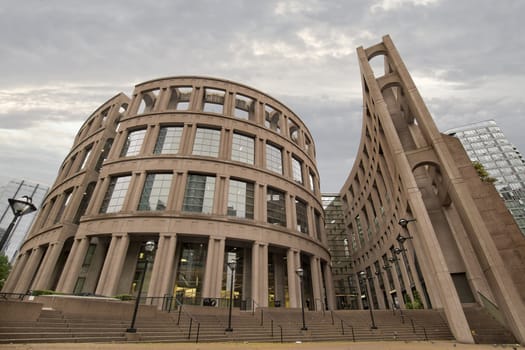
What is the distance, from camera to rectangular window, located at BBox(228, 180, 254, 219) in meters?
27.0

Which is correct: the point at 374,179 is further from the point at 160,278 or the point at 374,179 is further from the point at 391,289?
the point at 160,278

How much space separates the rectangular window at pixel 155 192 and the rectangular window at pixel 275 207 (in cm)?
1133

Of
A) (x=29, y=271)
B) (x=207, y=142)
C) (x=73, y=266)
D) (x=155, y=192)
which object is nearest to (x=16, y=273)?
(x=29, y=271)

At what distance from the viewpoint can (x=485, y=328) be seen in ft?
52.0

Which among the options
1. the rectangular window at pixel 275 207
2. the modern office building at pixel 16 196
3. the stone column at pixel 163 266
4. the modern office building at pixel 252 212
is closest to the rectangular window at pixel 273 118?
the modern office building at pixel 252 212

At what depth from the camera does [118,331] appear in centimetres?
1204

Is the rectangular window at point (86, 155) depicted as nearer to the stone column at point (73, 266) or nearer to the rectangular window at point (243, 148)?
the stone column at point (73, 266)

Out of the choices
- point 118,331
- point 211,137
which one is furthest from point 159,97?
point 118,331

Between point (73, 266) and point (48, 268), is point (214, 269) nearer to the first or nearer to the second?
point (73, 266)

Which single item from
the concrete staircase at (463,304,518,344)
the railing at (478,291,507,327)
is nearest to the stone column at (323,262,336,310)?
the concrete staircase at (463,304,518,344)

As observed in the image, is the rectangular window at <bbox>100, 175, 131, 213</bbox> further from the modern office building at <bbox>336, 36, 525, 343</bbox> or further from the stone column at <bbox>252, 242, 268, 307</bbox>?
the modern office building at <bbox>336, 36, 525, 343</bbox>

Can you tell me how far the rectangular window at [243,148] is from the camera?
30.6 m

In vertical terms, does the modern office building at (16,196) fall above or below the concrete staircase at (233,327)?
Result: above

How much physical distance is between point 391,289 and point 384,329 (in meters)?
23.3
